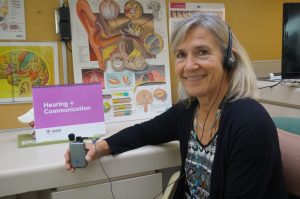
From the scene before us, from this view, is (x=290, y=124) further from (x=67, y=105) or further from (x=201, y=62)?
(x=67, y=105)

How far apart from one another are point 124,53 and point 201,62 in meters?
0.64

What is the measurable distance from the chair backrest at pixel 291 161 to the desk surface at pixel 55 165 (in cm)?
37

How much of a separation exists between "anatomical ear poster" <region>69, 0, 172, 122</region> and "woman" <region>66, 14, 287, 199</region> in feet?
1.20

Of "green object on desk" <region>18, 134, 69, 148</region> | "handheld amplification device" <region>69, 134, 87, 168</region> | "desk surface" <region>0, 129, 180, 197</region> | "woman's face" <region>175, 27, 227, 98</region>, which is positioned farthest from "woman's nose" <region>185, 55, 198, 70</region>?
"green object on desk" <region>18, 134, 69, 148</region>

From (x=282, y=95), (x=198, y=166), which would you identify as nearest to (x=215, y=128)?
(x=198, y=166)

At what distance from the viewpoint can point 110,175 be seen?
1.02 metres

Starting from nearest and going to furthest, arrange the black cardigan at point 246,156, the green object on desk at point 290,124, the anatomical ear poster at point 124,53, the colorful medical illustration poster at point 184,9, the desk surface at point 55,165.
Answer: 1. the black cardigan at point 246,156
2. the desk surface at point 55,165
3. the green object on desk at point 290,124
4. the anatomical ear poster at point 124,53
5. the colorful medical illustration poster at point 184,9

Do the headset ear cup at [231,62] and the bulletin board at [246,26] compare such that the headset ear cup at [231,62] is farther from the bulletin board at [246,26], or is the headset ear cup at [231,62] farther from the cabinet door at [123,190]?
the bulletin board at [246,26]

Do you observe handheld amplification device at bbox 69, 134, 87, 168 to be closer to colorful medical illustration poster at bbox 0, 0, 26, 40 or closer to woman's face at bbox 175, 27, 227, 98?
woman's face at bbox 175, 27, 227, 98

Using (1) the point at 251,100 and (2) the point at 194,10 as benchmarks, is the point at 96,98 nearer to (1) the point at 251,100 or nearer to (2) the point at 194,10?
(1) the point at 251,100

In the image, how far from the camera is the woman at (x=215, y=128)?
2.66 ft

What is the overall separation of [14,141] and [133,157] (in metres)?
0.49

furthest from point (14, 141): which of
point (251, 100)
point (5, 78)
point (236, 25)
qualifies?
point (236, 25)

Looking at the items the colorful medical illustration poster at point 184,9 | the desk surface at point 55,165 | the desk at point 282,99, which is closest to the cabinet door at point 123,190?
the desk surface at point 55,165
